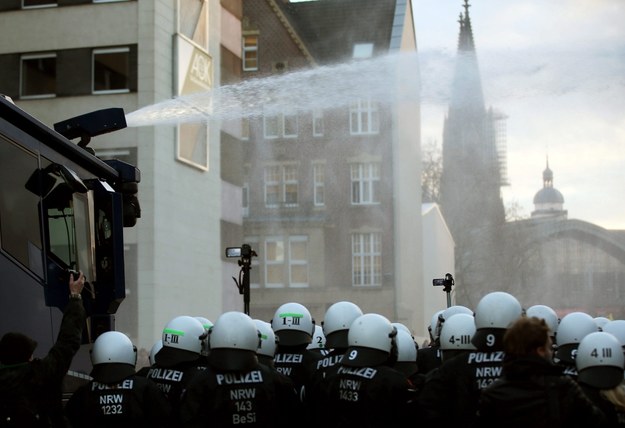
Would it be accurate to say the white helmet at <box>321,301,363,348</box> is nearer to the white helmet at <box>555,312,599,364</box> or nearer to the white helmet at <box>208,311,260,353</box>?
the white helmet at <box>208,311,260,353</box>

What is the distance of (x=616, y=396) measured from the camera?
17.7 feet

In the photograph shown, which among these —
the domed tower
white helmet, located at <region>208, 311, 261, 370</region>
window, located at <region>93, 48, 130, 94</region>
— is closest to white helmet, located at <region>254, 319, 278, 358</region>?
white helmet, located at <region>208, 311, 261, 370</region>

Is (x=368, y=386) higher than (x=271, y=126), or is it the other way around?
(x=271, y=126)

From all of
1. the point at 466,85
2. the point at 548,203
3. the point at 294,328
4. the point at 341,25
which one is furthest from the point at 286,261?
the point at 294,328

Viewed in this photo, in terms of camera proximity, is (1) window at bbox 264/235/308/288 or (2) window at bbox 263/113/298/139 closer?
(1) window at bbox 264/235/308/288

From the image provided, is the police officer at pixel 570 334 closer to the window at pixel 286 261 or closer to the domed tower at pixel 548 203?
the window at pixel 286 261

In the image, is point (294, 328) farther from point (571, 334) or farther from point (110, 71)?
point (110, 71)

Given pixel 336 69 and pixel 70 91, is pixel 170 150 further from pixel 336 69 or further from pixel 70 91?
pixel 336 69

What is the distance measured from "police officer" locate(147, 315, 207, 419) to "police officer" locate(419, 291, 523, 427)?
170 cm

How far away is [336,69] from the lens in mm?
29828

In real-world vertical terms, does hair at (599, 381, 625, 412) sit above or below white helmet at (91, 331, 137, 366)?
below

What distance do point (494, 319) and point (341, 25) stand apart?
3203cm

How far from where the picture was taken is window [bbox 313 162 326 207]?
3594 centimetres

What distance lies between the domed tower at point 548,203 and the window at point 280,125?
11.7 metres
